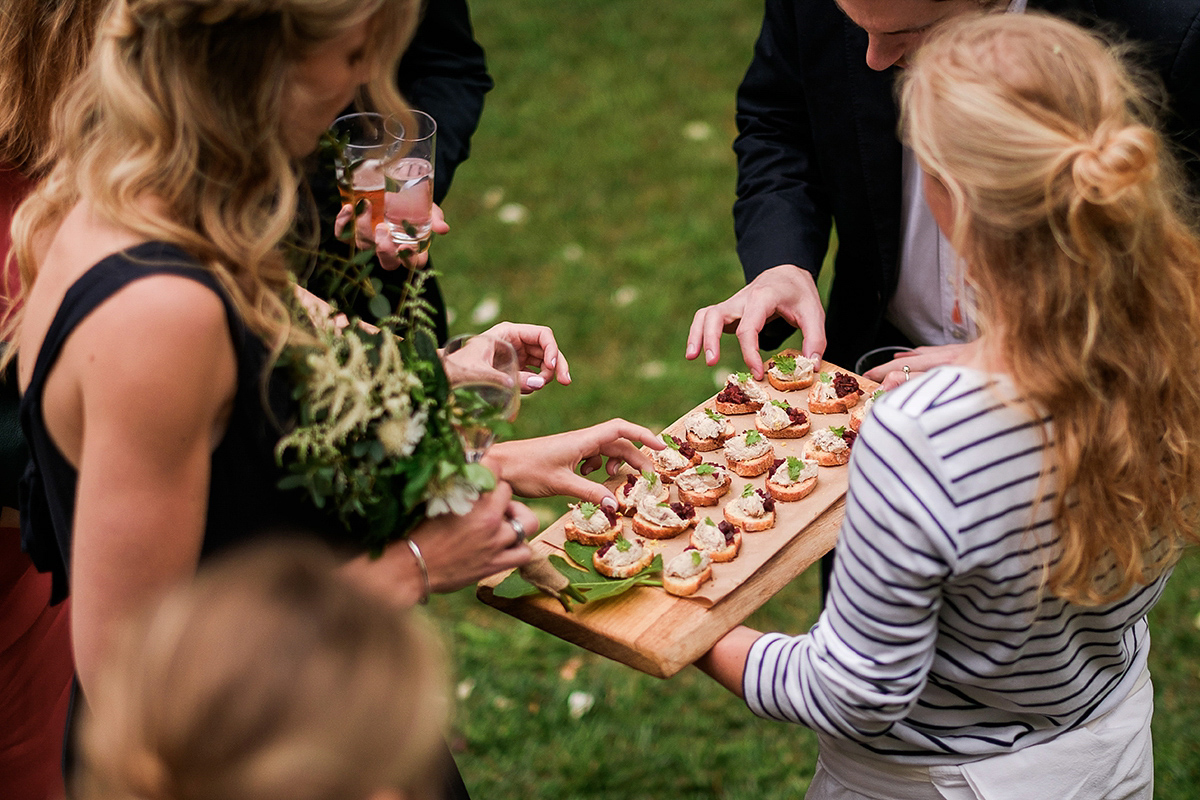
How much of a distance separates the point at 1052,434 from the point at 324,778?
1.15 m

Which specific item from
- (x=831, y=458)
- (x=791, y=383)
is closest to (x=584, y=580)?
(x=831, y=458)

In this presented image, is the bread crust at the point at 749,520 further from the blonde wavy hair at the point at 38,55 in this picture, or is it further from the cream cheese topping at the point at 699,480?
the blonde wavy hair at the point at 38,55

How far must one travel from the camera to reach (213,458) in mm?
1856

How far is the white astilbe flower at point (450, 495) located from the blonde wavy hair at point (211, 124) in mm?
395

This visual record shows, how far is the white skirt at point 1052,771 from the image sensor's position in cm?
206

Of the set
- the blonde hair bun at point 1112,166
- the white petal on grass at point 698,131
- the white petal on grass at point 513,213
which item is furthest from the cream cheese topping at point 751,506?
the white petal on grass at point 698,131

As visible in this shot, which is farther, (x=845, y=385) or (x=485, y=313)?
(x=485, y=313)

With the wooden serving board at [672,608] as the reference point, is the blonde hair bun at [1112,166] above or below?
above

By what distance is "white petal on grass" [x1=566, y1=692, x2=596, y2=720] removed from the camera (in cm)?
406

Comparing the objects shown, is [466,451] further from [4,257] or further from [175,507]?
[4,257]

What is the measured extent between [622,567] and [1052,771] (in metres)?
0.94

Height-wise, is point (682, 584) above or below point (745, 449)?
above

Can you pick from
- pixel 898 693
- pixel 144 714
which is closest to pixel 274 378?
pixel 144 714

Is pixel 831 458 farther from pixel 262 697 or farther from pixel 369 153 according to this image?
pixel 262 697
